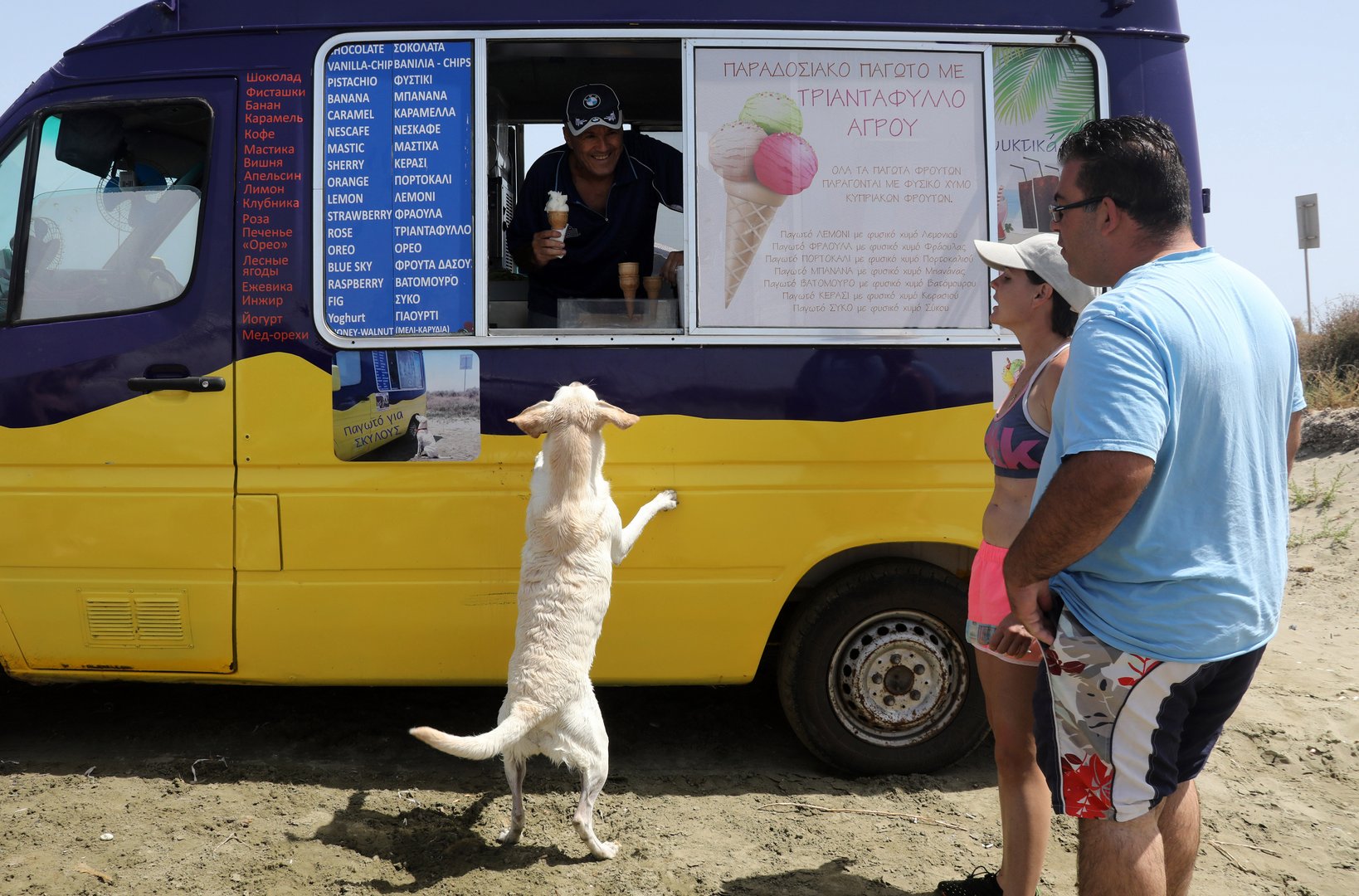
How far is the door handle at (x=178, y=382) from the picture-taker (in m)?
3.58

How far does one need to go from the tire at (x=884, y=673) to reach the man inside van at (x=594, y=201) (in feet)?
5.09

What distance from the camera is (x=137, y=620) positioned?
368cm

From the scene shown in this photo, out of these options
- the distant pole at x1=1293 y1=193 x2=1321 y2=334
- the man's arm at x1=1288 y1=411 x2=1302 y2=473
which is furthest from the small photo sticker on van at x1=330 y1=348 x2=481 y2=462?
the distant pole at x1=1293 y1=193 x2=1321 y2=334

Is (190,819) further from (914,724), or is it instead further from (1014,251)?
(1014,251)

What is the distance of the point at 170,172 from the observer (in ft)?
12.2

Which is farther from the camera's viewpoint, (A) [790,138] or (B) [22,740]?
(B) [22,740]

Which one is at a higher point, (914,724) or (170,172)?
(170,172)

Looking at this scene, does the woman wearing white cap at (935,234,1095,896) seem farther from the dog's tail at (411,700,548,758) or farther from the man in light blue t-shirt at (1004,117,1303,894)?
the dog's tail at (411,700,548,758)

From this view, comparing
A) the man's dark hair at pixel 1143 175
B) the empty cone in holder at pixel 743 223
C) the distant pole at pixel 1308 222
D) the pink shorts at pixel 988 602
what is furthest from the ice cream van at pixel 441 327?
the distant pole at pixel 1308 222

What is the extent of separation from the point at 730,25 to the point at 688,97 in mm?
300

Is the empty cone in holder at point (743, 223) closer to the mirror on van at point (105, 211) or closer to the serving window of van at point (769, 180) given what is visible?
the serving window of van at point (769, 180)

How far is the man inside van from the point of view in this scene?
424 centimetres

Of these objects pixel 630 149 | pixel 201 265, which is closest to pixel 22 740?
pixel 201 265

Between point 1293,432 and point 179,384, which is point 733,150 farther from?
point 179,384
